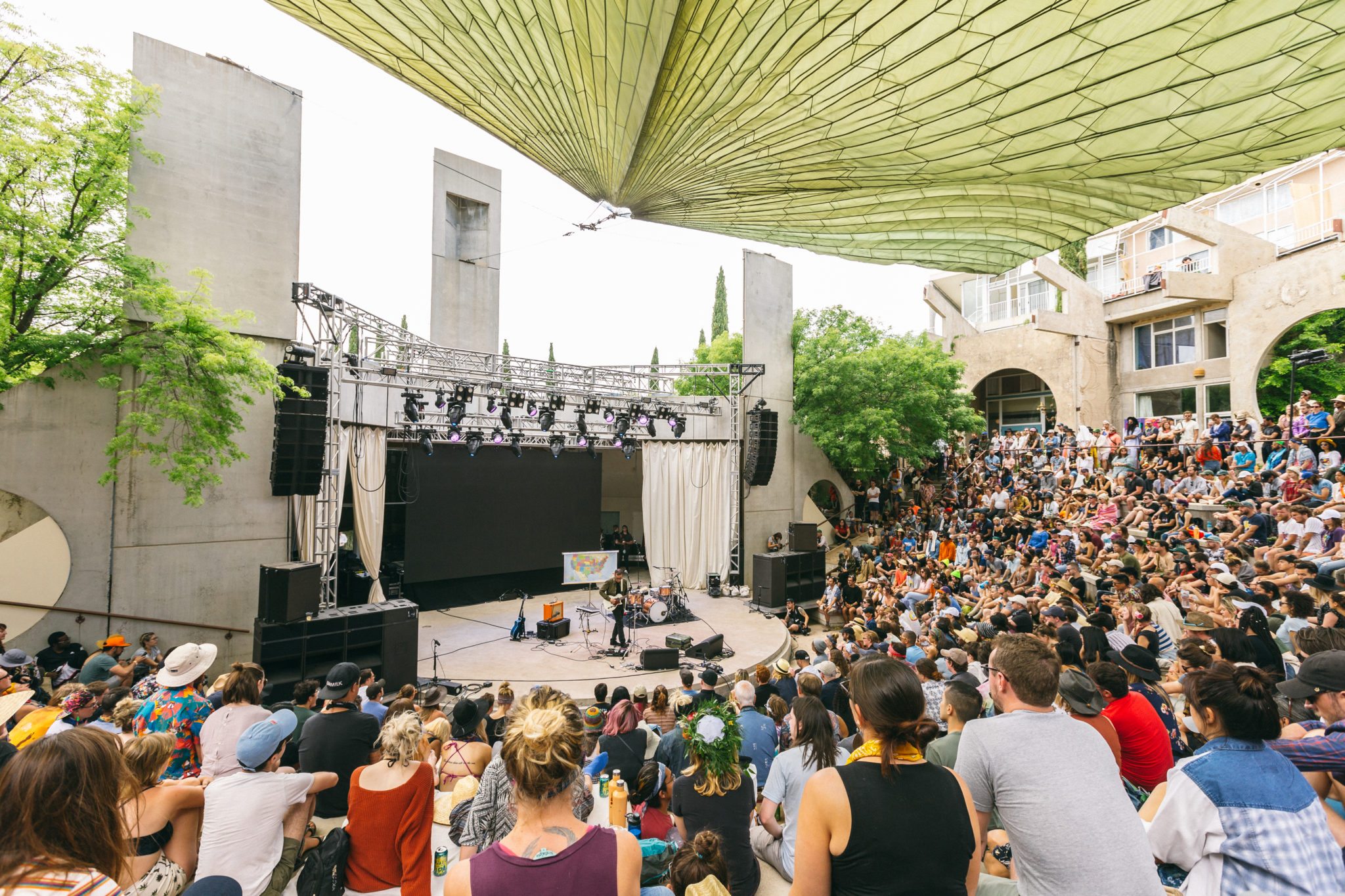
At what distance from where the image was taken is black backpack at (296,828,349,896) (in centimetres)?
251

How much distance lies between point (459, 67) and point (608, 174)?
149 centimetres

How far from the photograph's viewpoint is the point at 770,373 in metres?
16.7

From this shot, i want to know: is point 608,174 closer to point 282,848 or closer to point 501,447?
point 282,848

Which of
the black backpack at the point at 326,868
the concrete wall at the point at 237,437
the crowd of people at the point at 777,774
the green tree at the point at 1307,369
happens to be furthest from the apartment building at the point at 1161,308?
the black backpack at the point at 326,868

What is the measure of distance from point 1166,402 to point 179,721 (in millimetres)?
25621

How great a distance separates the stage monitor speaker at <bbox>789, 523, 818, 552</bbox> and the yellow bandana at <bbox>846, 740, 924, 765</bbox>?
13.3 m

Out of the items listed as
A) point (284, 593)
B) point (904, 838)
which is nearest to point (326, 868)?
point (904, 838)

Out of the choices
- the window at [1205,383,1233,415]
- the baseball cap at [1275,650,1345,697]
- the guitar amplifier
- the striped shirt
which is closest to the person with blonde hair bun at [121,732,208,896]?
the striped shirt

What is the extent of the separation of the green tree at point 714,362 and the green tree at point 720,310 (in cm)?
806

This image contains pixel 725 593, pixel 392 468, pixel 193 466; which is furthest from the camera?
pixel 725 593

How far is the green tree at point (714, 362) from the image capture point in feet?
51.1

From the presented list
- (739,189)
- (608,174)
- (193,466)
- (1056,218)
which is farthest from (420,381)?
(1056,218)

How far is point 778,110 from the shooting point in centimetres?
300

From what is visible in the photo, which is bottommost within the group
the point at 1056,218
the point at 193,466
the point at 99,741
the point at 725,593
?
the point at 725,593
